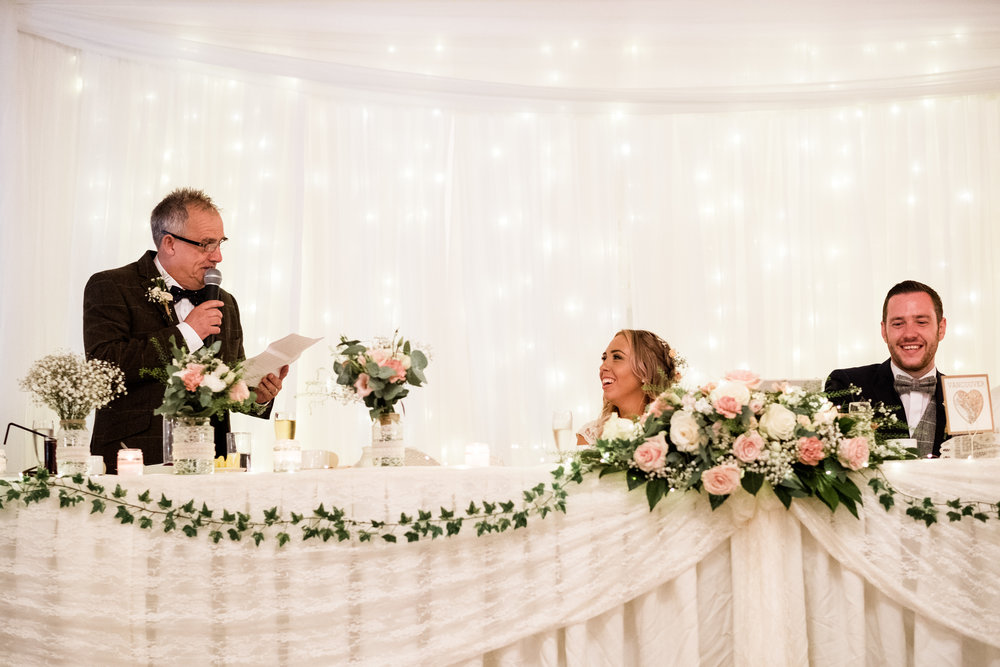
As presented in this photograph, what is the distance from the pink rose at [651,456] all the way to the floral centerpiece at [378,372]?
62 centimetres

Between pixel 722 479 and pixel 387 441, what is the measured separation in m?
0.87

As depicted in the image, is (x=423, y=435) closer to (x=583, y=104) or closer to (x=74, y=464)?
(x=583, y=104)

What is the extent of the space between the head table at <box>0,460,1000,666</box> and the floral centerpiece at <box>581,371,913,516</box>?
0.23 ft

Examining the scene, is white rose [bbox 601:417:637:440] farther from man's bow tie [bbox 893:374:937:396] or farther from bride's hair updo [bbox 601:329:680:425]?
man's bow tie [bbox 893:374:937:396]

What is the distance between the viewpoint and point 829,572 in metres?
2.47

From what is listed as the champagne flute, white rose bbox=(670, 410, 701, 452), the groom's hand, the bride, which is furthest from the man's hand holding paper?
the bride

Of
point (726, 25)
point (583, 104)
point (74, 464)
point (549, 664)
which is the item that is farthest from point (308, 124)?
point (549, 664)

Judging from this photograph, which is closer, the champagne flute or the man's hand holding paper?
the man's hand holding paper

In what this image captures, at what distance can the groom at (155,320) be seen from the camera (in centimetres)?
312

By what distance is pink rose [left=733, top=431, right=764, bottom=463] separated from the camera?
238cm

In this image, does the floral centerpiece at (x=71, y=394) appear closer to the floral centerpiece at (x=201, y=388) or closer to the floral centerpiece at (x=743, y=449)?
the floral centerpiece at (x=201, y=388)

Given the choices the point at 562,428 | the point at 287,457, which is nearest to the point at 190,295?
the point at 287,457

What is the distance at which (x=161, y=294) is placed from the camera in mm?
3234

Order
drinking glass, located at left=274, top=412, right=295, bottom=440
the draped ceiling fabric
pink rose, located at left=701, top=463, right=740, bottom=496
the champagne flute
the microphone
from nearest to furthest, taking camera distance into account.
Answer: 1. pink rose, located at left=701, top=463, right=740, bottom=496
2. drinking glass, located at left=274, top=412, right=295, bottom=440
3. the champagne flute
4. the microphone
5. the draped ceiling fabric
